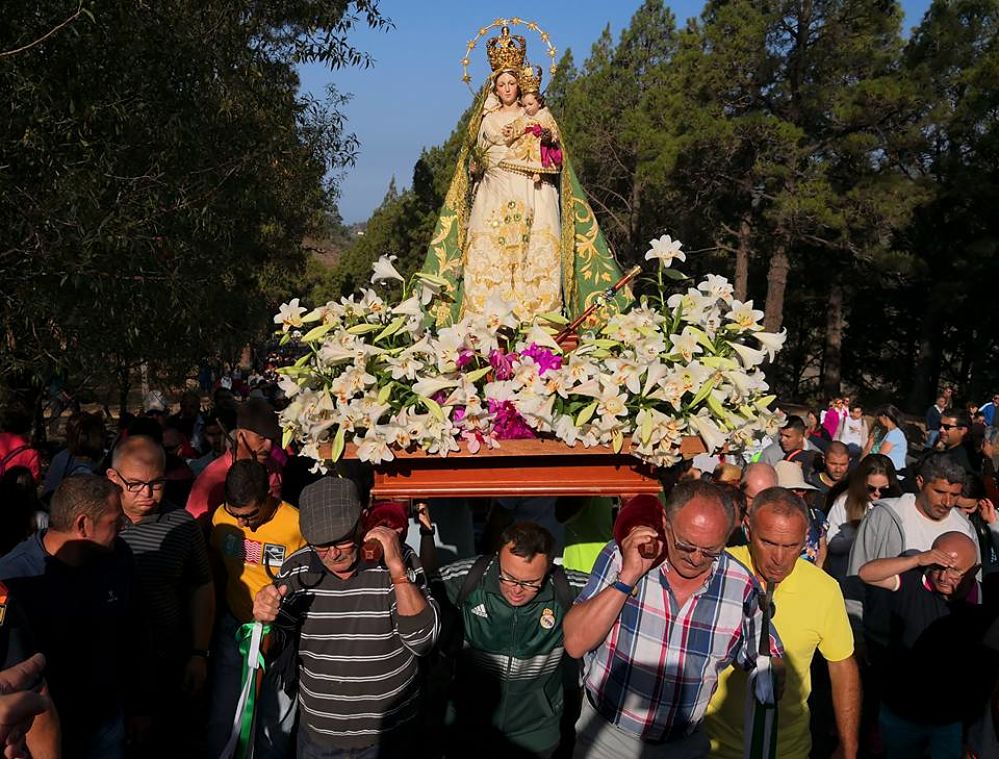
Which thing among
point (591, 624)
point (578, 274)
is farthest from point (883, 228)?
point (591, 624)

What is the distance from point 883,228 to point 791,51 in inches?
229

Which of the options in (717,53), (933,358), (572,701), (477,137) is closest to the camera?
(572,701)

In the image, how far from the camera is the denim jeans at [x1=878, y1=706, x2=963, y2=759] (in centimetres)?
423

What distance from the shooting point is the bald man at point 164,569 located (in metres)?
4.32

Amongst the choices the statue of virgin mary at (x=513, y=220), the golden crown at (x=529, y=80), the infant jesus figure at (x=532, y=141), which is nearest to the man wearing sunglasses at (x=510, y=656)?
the statue of virgin mary at (x=513, y=220)

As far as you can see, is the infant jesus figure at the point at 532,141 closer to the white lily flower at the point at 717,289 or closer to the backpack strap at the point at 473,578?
the white lily flower at the point at 717,289

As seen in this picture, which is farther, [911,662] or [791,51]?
[791,51]

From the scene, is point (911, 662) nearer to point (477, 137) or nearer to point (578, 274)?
point (578, 274)

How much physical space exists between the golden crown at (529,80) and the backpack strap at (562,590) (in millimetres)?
3745

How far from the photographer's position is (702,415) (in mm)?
3605

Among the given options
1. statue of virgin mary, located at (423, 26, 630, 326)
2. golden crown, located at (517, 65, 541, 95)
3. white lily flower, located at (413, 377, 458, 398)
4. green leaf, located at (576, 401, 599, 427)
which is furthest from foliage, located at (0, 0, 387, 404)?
green leaf, located at (576, 401, 599, 427)

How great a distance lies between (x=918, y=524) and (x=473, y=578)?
2473 mm

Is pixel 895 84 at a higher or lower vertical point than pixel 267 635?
higher

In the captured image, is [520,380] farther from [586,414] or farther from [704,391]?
[704,391]
